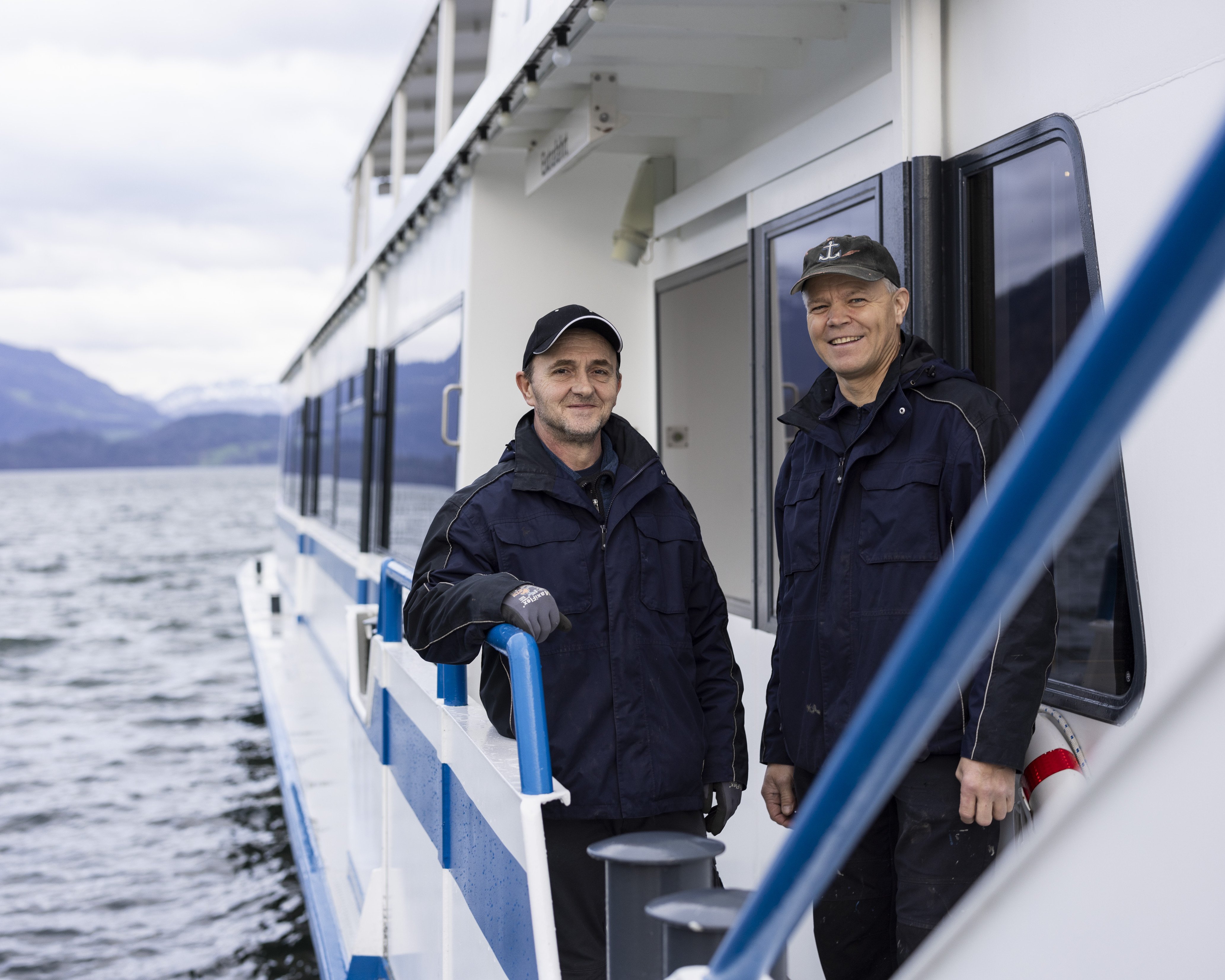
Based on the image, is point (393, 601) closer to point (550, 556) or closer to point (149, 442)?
point (550, 556)

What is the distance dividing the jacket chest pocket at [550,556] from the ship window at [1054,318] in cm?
90

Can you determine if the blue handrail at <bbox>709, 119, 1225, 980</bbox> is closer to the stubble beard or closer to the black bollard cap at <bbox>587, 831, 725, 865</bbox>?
the black bollard cap at <bbox>587, 831, 725, 865</bbox>

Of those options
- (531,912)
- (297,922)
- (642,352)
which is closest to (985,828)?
(531,912)

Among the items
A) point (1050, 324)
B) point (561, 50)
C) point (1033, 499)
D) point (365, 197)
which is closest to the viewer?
point (1033, 499)

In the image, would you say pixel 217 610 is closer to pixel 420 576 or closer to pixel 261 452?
pixel 420 576

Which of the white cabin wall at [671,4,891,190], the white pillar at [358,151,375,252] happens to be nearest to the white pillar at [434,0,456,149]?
the white cabin wall at [671,4,891,190]

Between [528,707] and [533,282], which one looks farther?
[533,282]

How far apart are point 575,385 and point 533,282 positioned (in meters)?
2.27

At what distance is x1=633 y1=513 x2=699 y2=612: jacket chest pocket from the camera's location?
222 centimetres

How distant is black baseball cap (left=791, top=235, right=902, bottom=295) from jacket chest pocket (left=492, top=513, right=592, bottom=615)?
2.18 feet

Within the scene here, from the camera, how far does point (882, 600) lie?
2.08 metres

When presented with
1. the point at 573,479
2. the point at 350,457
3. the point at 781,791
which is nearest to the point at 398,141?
the point at 350,457

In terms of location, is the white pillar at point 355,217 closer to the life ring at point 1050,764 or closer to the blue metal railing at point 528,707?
the blue metal railing at point 528,707

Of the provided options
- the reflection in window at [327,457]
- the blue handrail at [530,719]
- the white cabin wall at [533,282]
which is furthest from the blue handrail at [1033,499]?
the reflection in window at [327,457]
